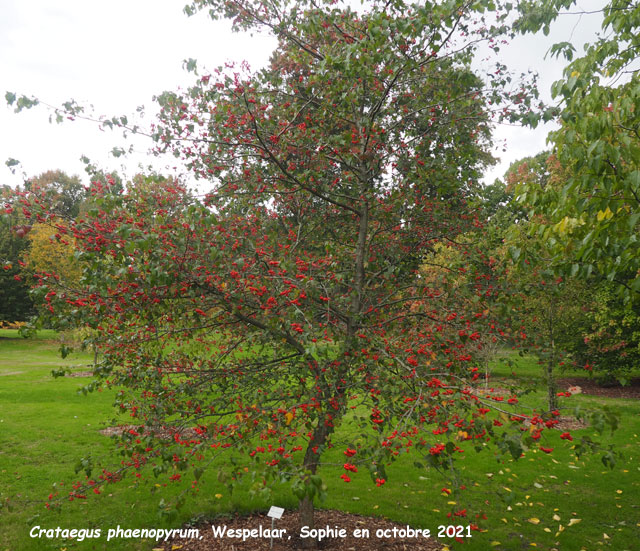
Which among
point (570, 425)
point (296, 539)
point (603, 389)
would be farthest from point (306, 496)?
point (603, 389)

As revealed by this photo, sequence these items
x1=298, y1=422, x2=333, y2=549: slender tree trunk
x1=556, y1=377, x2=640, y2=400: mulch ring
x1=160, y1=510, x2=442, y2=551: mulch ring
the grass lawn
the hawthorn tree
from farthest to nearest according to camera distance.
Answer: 1. x1=556, y1=377, x2=640, y2=400: mulch ring
2. the grass lawn
3. x1=160, y1=510, x2=442, y2=551: mulch ring
4. x1=298, y1=422, x2=333, y2=549: slender tree trunk
5. the hawthorn tree

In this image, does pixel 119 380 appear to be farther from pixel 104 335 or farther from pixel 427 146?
pixel 427 146

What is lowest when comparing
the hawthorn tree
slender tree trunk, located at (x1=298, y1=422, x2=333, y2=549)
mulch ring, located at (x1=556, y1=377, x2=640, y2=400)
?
mulch ring, located at (x1=556, y1=377, x2=640, y2=400)

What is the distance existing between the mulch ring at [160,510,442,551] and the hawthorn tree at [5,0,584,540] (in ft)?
1.73

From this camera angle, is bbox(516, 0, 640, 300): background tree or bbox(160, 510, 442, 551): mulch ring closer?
bbox(516, 0, 640, 300): background tree

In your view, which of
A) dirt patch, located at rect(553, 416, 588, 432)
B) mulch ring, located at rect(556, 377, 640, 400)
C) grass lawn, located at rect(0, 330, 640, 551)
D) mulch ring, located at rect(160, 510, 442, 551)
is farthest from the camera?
mulch ring, located at rect(556, 377, 640, 400)

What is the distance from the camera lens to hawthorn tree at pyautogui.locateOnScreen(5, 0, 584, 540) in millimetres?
3584

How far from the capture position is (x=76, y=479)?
734 centimetres

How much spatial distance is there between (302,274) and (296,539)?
3827 mm

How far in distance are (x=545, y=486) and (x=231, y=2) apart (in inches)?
375

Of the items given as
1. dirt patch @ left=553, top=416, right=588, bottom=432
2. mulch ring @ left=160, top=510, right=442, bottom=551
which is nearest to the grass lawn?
mulch ring @ left=160, top=510, right=442, bottom=551

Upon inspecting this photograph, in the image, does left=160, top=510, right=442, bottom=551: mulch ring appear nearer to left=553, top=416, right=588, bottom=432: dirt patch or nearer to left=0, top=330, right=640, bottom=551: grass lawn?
left=0, top=330, right=640, bottom=551: grass lawn

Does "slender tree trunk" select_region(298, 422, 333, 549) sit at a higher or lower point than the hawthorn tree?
lower

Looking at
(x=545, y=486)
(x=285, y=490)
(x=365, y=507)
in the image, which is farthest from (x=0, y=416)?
(x=545, y=486)
